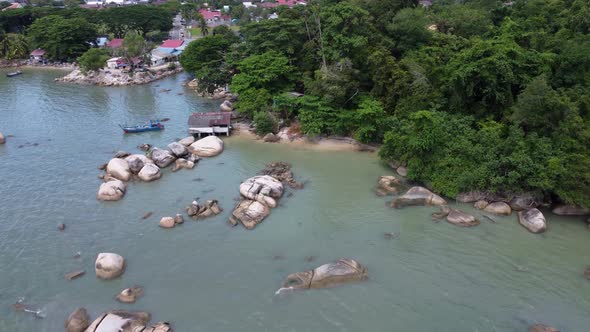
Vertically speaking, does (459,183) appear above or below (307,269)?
above

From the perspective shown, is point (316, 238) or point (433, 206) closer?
point (316, 238)

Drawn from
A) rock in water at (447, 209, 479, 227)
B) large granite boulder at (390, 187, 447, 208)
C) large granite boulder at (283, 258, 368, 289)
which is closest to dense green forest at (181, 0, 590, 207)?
large granite boulder at (390, 187, 447, 208)

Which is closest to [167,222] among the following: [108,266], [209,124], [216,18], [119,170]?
[108,266]

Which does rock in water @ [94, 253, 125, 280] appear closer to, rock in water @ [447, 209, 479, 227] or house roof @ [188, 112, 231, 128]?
house roof @ [188, 112, 231, 128]

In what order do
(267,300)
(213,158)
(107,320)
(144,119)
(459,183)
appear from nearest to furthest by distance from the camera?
(107,320) < (267,300) < (459,183) < (213,158) < (144,119)

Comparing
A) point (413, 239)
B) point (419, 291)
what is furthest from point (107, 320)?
point (413, 239)

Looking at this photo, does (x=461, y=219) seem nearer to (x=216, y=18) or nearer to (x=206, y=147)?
(x=206, y=147)

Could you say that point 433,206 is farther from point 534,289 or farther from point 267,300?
point 267,300
